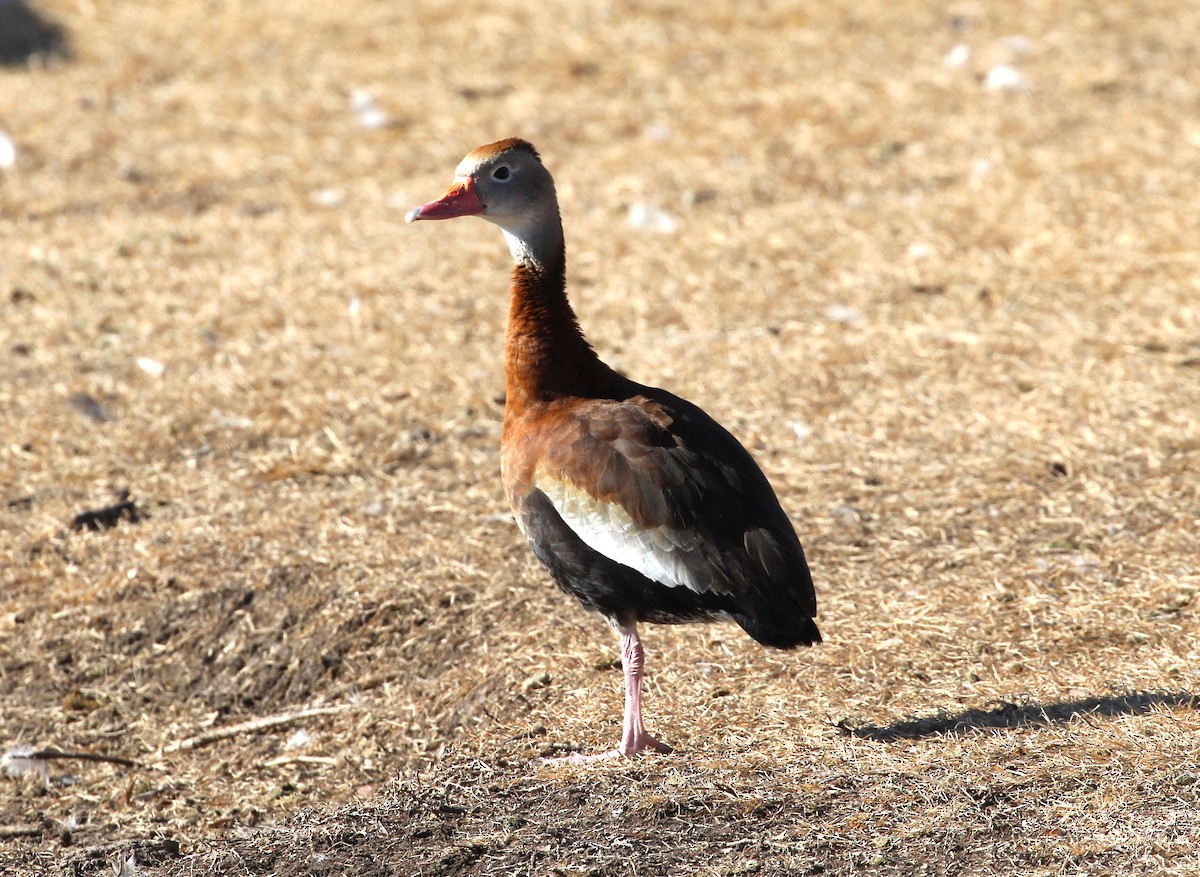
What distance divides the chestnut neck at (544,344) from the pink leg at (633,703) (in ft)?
2.60

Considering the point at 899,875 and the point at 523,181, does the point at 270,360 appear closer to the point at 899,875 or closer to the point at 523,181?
the point at 523,181

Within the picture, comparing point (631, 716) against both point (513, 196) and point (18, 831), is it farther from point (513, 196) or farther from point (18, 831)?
point (18, 831)

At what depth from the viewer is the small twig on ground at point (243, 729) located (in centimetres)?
515

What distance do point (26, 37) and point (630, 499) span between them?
375 inches

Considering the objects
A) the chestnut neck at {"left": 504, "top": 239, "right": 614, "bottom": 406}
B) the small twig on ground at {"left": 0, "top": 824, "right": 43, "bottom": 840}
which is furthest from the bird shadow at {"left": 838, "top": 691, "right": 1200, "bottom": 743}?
the small twig on ground at {"left": 0, "top": 824, "right": 43, "bottom": 840}

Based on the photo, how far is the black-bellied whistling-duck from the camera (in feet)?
13.9

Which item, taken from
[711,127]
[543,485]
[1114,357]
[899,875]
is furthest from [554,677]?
[711,127]

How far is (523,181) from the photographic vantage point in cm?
477

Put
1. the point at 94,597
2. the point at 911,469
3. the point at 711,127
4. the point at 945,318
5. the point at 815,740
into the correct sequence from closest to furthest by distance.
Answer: the point at 815,740, the point at 94,597, the point at 911,469, the point at 945,318, the point at 711,127

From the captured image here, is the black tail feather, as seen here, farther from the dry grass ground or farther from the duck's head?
the duck's head

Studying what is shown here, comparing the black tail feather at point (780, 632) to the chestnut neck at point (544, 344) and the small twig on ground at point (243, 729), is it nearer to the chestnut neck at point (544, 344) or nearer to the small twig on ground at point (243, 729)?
A: the chestnut neck at point (544, 344)

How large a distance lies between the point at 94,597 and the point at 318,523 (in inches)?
36.0

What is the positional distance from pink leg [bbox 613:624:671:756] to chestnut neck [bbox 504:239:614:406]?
0.79 m

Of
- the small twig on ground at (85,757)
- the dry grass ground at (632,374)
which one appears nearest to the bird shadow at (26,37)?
the dry grass ground at (632,374)
